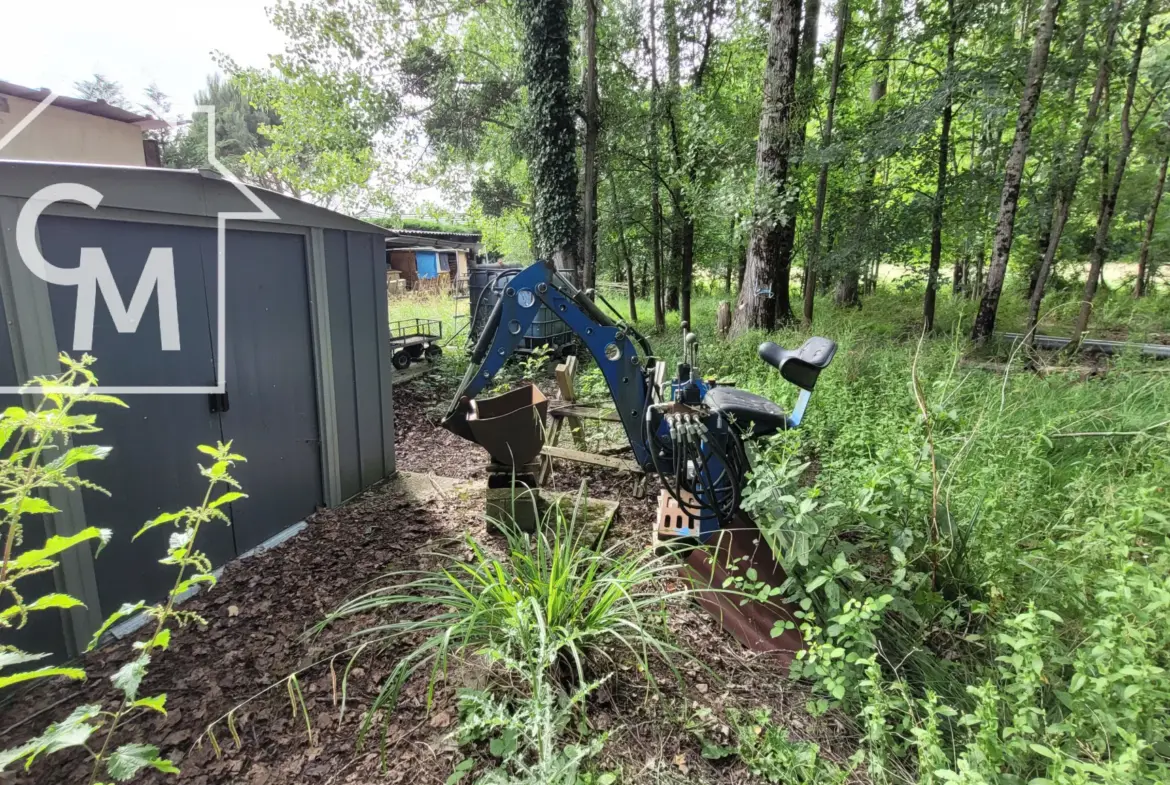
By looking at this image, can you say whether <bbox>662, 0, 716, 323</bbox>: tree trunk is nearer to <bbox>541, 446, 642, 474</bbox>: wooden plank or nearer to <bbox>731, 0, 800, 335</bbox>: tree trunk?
<bbox>731, 0, 800, 335</bbox>: tree trunk

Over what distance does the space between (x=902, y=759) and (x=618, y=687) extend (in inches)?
38.0

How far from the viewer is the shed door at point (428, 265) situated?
1906 cm

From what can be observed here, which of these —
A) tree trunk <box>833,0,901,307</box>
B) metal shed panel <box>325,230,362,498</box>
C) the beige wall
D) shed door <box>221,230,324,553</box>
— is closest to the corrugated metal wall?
metal shed panel <box>325,230,362,498</box>

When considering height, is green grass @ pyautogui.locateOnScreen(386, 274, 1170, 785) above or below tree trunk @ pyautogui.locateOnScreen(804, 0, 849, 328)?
below

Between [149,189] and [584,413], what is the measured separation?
10.0ft

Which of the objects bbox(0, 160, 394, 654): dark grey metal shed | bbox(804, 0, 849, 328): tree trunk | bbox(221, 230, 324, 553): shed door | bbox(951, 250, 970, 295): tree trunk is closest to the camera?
bbox(0, 160, 394, 654): dark grey metal shed

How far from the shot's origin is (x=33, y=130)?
7703 millimetres

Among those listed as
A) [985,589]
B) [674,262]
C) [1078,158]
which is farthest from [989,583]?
[674,262]

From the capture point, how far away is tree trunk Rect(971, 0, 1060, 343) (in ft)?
18.1

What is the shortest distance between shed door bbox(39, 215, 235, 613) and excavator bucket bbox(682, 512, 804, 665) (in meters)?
2.64

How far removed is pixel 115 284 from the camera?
8.09 ft

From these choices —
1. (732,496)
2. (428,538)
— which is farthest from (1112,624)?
(428,538)

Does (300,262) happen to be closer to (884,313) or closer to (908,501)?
(908,501)

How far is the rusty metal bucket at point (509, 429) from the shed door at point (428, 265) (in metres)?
16.8
